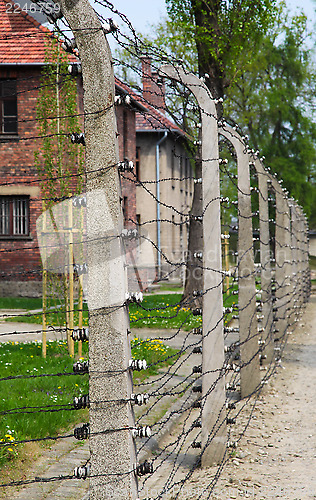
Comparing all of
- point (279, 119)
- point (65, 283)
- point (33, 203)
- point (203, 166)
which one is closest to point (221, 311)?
point (203, 166)

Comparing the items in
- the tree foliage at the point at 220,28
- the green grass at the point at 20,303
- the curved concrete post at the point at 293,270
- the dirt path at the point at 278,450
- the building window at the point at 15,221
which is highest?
the tree foliage at the point at 220,28

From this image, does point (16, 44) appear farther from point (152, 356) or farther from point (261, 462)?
point (261, 462)

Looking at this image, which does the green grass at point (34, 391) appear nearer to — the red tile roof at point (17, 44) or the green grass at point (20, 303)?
the green grass at point (20, 303)

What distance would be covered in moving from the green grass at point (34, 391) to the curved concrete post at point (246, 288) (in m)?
1.86

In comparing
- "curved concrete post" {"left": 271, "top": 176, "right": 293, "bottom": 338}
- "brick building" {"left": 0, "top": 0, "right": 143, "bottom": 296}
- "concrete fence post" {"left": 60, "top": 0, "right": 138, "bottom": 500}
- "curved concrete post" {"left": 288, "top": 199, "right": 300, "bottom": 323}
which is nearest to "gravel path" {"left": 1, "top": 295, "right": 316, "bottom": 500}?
"concrete fence post" {"left": 60, "top": 0, "right": 138, "bottom": 500}

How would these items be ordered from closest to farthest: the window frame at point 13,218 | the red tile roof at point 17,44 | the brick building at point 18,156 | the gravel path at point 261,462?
the gravel path at point 261,462 < the red tile roof at point 17,44 < the brick building at point 18,156 < the window frame at point 13,218

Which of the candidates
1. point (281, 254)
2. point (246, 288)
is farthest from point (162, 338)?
point (281, 254)

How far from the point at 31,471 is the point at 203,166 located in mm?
2771

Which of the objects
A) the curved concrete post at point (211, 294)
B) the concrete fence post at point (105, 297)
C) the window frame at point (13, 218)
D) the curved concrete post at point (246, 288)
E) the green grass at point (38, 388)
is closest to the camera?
the concrete fence post at point (105, 297)

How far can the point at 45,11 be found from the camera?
2.71 meters

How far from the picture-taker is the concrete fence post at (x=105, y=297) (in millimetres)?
2703

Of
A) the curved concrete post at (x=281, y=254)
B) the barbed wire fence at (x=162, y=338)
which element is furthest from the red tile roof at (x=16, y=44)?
the curved concrete post at (x=281, y=254)

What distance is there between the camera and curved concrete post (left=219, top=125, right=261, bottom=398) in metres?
6.72

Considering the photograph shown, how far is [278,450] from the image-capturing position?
17.9 feet
